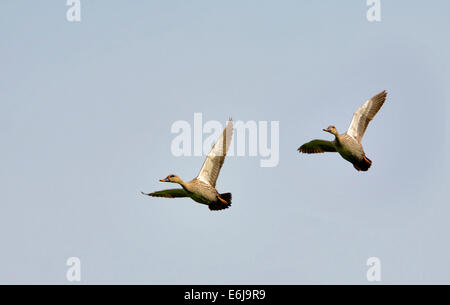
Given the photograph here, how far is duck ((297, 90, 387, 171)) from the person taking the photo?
24.3 metres

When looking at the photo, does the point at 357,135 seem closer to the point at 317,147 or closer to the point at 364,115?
the point at 364,115

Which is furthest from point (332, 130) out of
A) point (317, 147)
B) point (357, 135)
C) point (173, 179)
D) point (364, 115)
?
point (173, 179)

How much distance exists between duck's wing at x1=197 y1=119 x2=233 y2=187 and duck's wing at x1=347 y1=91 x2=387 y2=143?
15.2 ft

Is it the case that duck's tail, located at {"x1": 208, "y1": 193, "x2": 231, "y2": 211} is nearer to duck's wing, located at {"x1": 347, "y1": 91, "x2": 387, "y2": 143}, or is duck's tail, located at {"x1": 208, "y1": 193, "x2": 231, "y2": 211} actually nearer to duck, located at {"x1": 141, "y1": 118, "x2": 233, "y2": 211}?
duck, located at {"x1": 141, "y1": 118, "x2": 233, "y2": 211}

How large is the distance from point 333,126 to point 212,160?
4.73 metres

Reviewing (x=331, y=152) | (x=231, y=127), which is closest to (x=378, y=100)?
(x=331, y=152)

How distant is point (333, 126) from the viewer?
24.8 meters

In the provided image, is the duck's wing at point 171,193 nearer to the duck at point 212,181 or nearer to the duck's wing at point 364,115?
the duck at point 212,181

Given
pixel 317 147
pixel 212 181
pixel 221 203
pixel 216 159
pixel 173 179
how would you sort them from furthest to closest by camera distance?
pixel 317 147
pixel 173 179
pixel 212 181
pixel 216 159
pixel 221 203

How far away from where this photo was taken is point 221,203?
23.3 m

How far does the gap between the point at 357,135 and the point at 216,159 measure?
212 inches

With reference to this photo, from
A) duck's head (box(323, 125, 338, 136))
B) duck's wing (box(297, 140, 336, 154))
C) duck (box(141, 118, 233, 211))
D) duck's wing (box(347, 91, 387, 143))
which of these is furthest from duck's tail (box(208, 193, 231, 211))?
duck's wing (box(347, 91, 387, 143))
